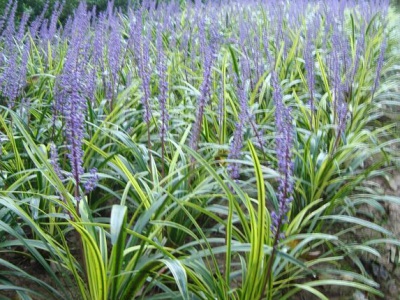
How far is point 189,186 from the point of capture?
119 inches

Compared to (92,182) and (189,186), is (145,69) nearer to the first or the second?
(189,186)

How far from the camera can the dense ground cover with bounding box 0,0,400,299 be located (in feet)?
7.17

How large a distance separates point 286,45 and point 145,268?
347 cm

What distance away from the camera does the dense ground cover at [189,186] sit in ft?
7.17

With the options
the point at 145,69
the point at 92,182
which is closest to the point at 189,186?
the point at 145,69

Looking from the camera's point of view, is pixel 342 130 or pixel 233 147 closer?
pixel 233 147

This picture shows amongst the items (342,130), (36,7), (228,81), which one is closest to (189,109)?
(228,81)

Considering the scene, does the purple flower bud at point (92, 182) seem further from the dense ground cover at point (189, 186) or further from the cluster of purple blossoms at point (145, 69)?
the cluster of purple blossoms at point (145, 69)

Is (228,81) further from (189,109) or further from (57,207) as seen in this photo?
(57,207)

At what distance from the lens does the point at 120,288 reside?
2.23 m

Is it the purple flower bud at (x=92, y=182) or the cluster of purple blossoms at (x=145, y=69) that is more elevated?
the cluster of purple blossoms at (x=145, y=69)

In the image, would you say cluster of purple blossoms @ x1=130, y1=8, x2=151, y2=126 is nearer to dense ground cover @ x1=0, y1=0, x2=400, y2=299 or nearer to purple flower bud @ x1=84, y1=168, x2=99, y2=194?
dense ground cover @ x1=0, y1=0, x2=400, y2=299

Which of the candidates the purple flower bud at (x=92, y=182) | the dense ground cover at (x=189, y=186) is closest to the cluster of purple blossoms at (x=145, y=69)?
the dense ground cover at (x=189, y=186)

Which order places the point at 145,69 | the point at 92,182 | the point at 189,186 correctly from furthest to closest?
the point at 145,69 < the point at 189,186 < the point at 92,182
